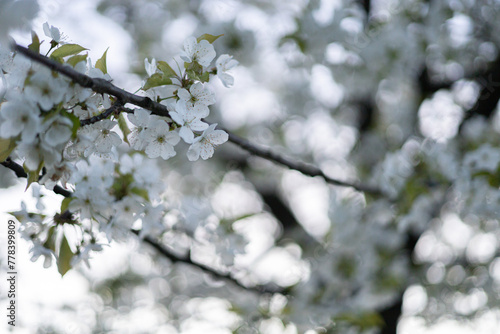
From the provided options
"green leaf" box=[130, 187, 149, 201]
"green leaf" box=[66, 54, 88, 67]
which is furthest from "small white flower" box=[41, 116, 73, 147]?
"green leaf" box=[130, 187, 149, 201]

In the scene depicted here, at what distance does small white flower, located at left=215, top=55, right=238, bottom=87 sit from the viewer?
89cm

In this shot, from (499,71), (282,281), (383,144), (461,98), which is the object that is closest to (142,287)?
(282,281)

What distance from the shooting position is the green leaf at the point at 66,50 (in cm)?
76

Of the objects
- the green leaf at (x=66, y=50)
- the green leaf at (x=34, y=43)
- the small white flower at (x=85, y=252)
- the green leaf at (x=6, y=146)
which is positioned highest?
the green leaf at (x=66, y=50)

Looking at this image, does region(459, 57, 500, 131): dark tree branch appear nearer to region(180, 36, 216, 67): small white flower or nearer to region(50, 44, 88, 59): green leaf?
region(180, 36, 216, 67): small white flower

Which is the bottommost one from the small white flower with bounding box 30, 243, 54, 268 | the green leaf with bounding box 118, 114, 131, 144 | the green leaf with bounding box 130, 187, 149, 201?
the small white flower with bounding box 30, 243, 54, 268

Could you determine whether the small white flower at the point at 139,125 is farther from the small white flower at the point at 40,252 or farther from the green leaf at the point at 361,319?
the green leaf at the point at 361,319

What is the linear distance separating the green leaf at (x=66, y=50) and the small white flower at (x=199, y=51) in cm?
19

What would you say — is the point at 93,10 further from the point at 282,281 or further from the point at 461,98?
the point at 461,98

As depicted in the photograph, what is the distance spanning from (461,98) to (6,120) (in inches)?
125

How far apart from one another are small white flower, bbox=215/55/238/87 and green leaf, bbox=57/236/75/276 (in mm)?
518

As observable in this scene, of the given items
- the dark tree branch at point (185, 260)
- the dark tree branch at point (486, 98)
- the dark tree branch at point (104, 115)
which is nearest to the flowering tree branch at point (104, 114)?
the dark tree branch at point (104, 115)

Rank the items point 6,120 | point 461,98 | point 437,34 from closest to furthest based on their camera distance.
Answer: point 6,120 → point 437,34 → point 461,98

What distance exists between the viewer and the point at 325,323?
200 cm
